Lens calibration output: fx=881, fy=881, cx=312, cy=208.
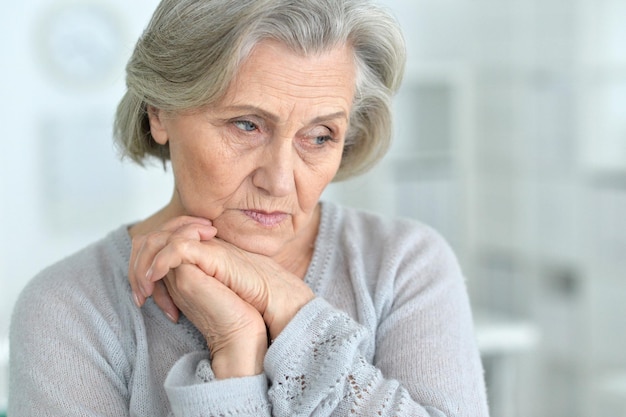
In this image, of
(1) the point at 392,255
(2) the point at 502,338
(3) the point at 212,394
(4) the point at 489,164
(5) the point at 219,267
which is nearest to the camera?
(3) the point at 212,394

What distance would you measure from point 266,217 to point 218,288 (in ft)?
0.43

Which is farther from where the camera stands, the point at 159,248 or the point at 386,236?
the point at 386,236

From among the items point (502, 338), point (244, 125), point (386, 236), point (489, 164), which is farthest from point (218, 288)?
point (489, 164)

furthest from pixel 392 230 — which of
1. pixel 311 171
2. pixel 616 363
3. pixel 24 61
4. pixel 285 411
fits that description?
pixel 24 61

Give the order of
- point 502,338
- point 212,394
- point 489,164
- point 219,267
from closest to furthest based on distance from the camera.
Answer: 1. point 212,394
2. point 219,267
3. point 502,338
4. point 489,164

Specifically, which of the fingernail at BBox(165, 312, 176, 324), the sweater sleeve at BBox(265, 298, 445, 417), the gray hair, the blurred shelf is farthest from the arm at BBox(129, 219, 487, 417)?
the blurred shelf

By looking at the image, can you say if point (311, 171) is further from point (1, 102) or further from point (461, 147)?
point (461, 147)

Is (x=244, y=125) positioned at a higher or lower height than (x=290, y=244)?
higher

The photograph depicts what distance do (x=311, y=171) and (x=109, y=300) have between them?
1.26 ft

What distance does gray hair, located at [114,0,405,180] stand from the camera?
1252 mm

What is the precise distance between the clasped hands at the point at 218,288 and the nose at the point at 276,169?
0.12 meters

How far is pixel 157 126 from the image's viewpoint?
142cm

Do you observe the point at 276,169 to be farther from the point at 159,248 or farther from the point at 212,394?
the point at 212,394

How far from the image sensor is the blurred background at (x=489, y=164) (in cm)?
399
